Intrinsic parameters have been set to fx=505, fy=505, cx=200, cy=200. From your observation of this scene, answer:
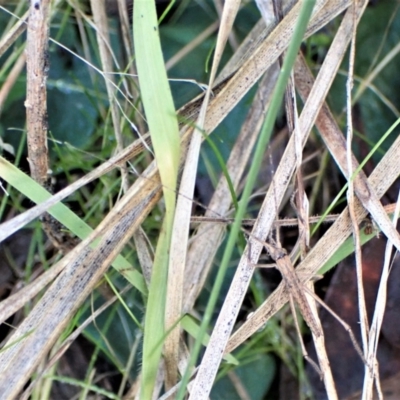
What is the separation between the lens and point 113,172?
29.8 inches

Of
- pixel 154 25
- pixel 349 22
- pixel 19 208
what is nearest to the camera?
pixel 154 25

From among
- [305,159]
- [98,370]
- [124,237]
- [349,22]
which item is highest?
[349,22]

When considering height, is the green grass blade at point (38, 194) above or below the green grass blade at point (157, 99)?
below

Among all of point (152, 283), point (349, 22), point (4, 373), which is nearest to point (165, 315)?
point (152, 283)

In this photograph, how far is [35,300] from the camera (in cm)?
74

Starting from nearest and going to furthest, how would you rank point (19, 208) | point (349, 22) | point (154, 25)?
point (154, 25) < point (349, 22) < point (19, 208)

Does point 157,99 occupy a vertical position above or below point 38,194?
above

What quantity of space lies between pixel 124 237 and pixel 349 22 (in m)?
0.40

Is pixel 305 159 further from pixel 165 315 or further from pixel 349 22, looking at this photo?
pixel 165 315

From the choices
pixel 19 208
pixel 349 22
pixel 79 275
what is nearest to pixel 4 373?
pixel 79 275

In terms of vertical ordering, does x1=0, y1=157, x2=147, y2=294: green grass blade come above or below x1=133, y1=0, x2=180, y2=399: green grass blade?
below

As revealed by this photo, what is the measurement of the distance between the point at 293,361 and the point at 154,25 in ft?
1.77

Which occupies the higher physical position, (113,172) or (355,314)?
(113,172)

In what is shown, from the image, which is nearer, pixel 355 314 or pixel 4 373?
pixel 4 373
